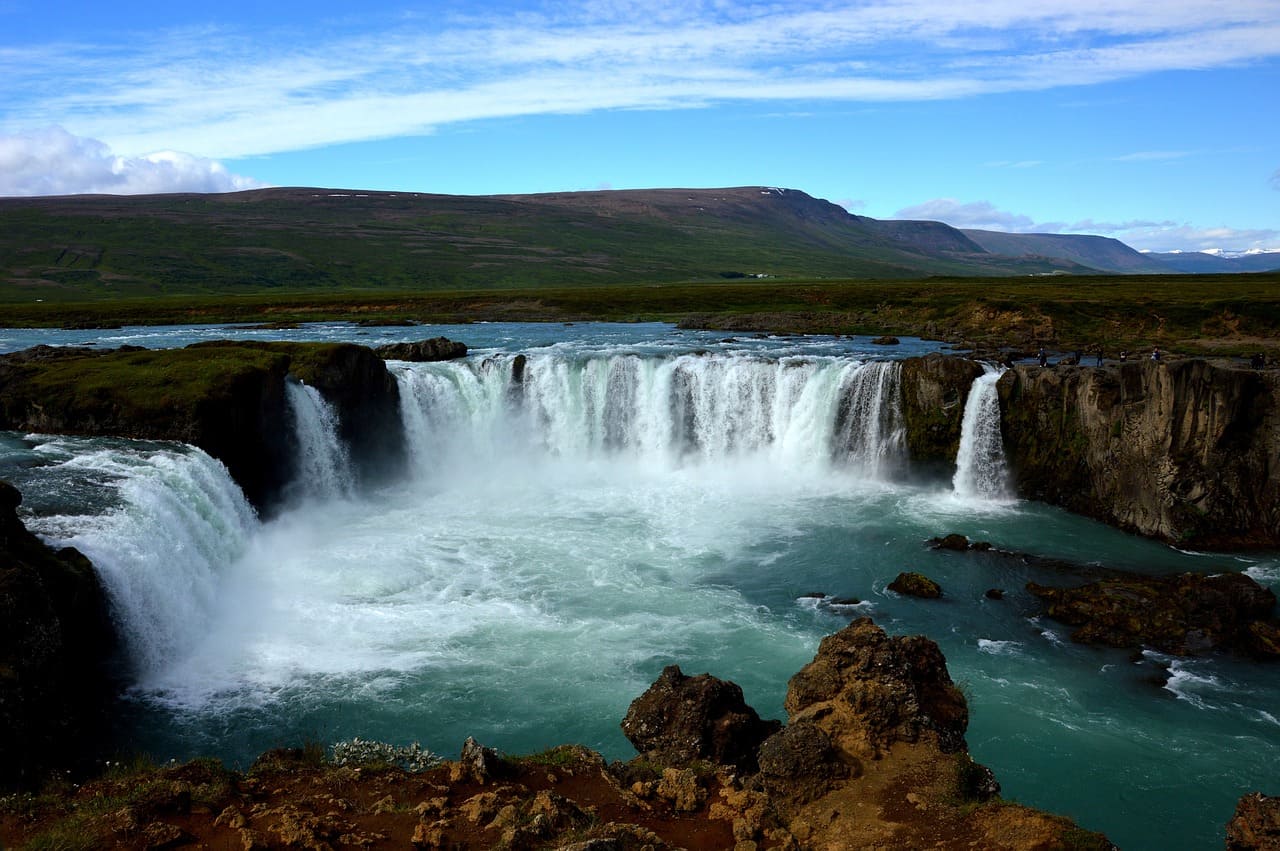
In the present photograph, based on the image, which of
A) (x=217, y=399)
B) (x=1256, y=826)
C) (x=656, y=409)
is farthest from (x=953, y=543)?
(x=217, y=399)

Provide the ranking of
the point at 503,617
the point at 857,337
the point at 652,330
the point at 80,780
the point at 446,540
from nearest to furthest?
the point at 80,780
the point at 503,617
the point at 446,540
the point at 857,337
the point at 652,330

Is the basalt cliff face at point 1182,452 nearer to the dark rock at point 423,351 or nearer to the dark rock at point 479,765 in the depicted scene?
the dark rock at point 479,765

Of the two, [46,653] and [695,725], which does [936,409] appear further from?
[46,653]

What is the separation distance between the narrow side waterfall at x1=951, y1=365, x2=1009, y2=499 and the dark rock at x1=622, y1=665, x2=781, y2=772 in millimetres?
26160

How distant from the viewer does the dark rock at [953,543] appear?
3057 cm

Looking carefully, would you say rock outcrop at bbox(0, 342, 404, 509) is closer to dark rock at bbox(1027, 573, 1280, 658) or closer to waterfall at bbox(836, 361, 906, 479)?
waterfall at bbox(836, 361, 906, 479)

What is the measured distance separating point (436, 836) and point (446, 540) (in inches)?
877

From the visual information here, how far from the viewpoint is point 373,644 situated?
75.4 ft

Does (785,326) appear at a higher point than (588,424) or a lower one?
higher

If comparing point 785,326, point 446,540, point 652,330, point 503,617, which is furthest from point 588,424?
point 785,326

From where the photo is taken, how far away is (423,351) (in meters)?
51.2

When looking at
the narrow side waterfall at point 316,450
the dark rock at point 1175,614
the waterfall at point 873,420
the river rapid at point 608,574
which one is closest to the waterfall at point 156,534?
the river rapid at point 608,574

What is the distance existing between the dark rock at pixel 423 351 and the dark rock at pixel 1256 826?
45.4 meters

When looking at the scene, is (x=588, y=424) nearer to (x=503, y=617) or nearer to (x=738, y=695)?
(x=503, y=617)
